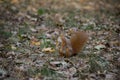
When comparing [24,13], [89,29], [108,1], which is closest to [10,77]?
[89,29]

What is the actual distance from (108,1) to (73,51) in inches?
197

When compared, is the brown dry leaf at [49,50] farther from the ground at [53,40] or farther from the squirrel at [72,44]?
the squirrel at [72,44]

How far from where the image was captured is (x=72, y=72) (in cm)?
364

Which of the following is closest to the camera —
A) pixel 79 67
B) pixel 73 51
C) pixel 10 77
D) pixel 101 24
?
pixel 10 77

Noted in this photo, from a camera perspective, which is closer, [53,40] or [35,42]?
[35,42]

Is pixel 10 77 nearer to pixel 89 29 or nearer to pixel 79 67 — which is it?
pixel 79 67

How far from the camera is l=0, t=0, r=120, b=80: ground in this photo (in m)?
3.62

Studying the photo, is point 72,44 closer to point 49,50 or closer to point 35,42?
point 49,50

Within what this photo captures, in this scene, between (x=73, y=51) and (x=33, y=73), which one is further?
(x=73, y=51)

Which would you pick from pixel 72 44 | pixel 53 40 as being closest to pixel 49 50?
pixel 72 44

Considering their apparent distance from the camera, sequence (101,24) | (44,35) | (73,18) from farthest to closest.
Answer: (73,18) → (101,24) → (44,35)

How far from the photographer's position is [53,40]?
16.1ft

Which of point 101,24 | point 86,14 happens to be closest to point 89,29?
point 101,24

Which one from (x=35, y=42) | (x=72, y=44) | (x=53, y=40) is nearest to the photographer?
(x=72, y=44)
